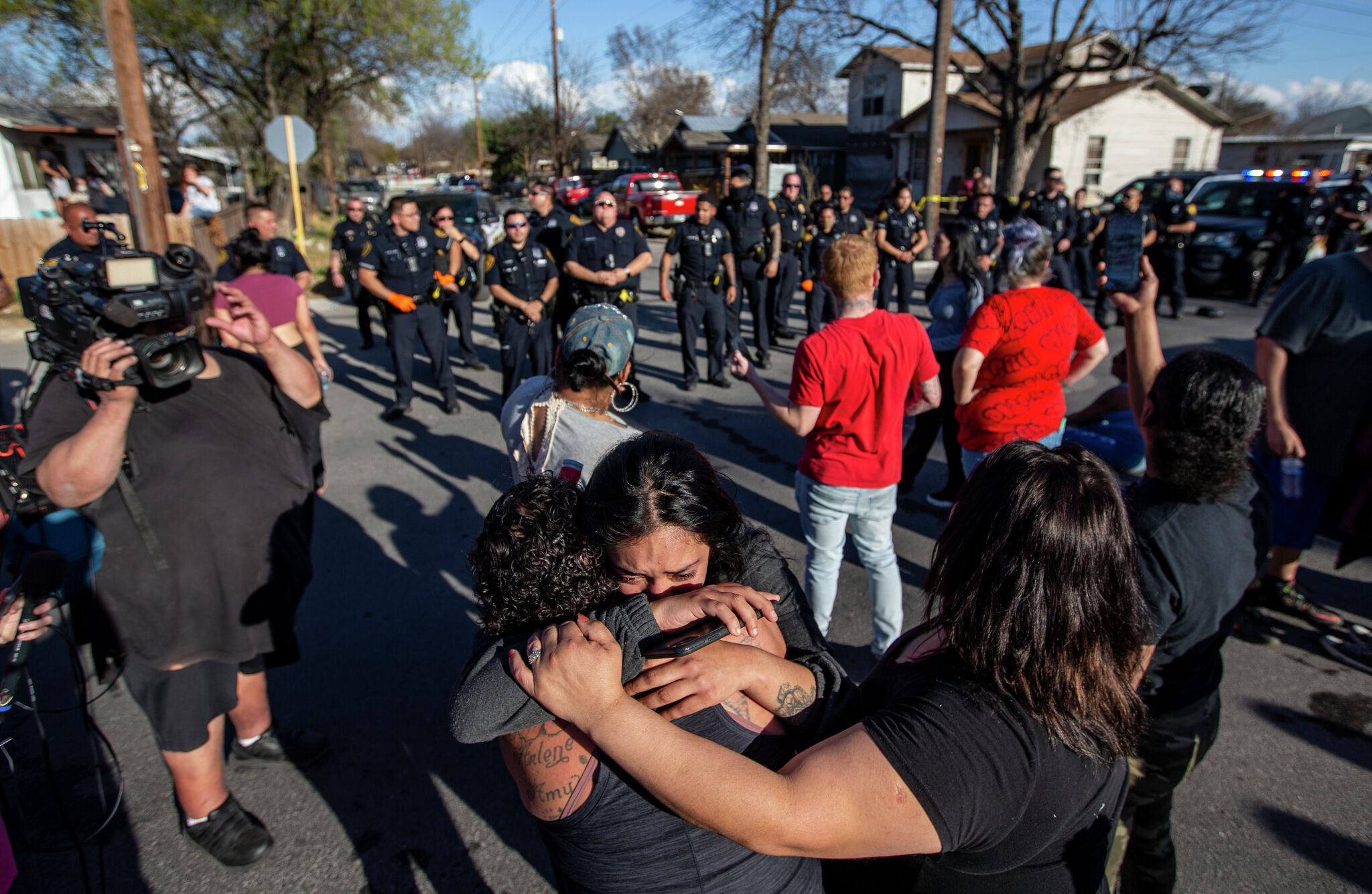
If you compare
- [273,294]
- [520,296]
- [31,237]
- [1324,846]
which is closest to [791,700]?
[1324,846]

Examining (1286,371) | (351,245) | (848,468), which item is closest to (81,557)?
(848,468)

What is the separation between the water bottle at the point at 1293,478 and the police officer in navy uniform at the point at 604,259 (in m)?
4.73

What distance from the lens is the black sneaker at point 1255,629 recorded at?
334 cm

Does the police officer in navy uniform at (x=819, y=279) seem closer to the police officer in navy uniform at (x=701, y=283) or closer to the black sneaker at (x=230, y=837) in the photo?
the police officer in navy uniform at (x=701, y=283)

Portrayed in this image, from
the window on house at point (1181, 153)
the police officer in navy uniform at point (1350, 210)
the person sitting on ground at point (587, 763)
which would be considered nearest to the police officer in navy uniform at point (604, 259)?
the person sitting on ground at point (587, 763)

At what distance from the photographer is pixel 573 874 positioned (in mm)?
1222

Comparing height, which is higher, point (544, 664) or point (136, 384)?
point (136, 384)

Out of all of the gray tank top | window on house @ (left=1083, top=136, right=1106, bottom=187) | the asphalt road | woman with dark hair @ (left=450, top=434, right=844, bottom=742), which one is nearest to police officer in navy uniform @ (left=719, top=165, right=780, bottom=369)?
the asphalt road

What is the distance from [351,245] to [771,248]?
184 inches

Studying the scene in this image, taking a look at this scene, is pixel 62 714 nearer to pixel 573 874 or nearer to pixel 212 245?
pixel 573 874

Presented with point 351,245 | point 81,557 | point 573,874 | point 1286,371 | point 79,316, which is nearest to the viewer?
point 573,874

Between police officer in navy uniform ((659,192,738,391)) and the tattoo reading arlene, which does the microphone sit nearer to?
the tattoo reading arlene

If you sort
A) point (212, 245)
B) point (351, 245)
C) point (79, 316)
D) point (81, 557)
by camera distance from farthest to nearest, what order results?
1. point (212, 245)
2. point (351, 245)
3. point (81, 557)
4. point (79, 316)

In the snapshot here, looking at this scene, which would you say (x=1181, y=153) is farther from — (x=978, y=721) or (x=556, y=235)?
(x=978, y=721)
